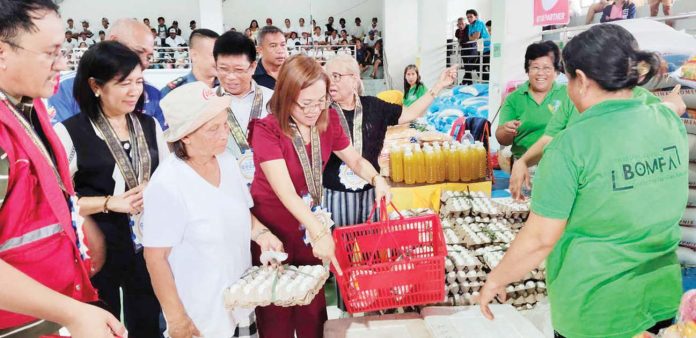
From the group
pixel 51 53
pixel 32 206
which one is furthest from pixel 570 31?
pixel 32 206

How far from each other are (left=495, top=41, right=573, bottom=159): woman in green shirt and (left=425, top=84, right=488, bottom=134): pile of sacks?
13.6 feet

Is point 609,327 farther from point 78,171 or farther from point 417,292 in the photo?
point 78,171

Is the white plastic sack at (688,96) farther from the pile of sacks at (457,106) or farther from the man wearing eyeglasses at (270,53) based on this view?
the pile of sacks at (457,106)

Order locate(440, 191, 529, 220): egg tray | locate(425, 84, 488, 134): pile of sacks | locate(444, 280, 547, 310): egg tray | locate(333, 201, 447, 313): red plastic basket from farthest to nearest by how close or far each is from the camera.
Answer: locate(425, 84, 488, 134): pile of sacks < locate(440, 191, 529, 220): egg tray < locate(444, 280, 547, 310): egg tray < locate(333, 201, 447, 313): red plastic basket

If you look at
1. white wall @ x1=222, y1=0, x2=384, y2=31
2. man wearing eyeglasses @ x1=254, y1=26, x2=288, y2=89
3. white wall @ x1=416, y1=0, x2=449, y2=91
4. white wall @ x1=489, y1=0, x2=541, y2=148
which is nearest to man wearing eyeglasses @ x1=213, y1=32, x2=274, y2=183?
man wearing eyeglasses @ x1=254, y1=26, x2=288, y2=89

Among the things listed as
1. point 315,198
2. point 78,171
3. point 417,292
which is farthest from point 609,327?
point 78,171

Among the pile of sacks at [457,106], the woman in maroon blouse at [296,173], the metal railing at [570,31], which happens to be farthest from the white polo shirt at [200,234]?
the pile of sacks at [457,106]

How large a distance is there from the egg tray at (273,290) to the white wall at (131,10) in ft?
69.0

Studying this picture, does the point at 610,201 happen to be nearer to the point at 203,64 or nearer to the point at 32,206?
the point at 32,206

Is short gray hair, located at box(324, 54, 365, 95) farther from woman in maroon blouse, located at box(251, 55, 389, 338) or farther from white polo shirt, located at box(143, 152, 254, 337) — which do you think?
white polo shirt, located at box(143, 152, 254, 337)

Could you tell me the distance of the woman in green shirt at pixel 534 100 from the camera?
349cm

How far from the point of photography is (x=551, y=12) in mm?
5609

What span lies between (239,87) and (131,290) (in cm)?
136

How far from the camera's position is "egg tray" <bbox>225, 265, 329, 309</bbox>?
1.64 metres
